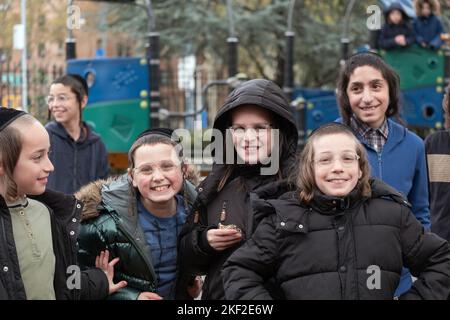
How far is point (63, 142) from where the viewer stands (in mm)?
5727

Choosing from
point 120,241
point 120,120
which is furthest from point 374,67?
point 120,120

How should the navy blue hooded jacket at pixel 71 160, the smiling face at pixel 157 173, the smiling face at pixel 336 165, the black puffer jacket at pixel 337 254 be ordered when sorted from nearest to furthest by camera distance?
the black puffer jacket at pixel 337 254
the smiling face at pixel 336 165
the smiling face at pixel 157 173
the navy blue hooded jacket at pixel 71 160

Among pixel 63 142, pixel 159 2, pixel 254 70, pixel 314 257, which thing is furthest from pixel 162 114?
pixel 254 70

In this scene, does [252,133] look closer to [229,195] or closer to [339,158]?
[229,195]

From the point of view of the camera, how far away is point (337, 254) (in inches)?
104

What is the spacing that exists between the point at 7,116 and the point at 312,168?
3.87 ft

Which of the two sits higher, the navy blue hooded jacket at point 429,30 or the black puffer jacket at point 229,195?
the navy blue hooded jacket at point 429,30

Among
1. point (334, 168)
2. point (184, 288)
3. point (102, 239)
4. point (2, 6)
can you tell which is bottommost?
point (184, 288)

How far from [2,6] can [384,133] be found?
12.9 meters

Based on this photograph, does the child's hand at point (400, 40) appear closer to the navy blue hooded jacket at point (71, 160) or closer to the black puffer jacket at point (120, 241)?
the navy blue hooded jacket at point (71, 160)

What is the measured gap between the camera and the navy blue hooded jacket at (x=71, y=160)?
18.6 feet

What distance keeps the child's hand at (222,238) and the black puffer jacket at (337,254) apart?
8.8 inches

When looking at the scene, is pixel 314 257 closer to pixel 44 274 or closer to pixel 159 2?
pixel 44 274

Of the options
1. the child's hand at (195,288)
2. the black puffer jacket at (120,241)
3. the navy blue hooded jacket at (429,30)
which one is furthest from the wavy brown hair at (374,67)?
the navy blue hooded jacket at (429,30)
